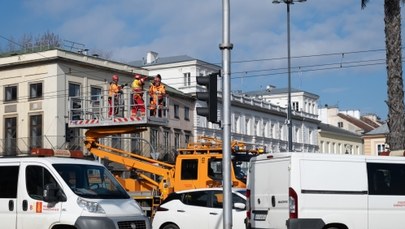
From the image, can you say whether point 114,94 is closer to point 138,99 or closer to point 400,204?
point 138,99

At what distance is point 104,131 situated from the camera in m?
24.5

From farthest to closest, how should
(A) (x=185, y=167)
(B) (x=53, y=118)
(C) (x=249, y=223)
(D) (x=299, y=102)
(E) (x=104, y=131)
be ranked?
(D) (x=299, y=102) < (B) (x=53, y=118) < (E) (x=104, y=131) < (A) (x=185, y=167) < (C) (x=249, y=223)

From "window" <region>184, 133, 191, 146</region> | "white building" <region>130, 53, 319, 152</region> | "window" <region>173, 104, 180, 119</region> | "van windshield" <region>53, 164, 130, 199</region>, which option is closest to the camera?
"van windshield" <region>53, 164, 130, 199</region>

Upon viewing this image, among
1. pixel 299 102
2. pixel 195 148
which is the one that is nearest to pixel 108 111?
pixel 195 148

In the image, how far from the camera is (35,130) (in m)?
50.3

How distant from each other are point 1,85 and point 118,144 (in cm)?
1063

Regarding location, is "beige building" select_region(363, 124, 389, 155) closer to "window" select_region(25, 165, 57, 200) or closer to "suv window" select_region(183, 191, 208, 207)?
"suv window" select_region(183, 191, 208, 207)

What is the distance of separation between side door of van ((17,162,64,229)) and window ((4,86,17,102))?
132 feet

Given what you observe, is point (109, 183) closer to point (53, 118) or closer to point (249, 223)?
point (249, 223)

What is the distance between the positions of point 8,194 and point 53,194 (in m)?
1.30

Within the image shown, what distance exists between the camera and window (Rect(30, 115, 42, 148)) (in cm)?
4928

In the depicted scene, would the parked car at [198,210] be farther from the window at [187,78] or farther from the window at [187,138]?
the window at [187,78]

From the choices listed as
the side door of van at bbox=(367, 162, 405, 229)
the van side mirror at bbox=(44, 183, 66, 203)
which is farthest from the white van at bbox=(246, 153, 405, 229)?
the van side mirror at bbox=(44, 183, 66, 203)

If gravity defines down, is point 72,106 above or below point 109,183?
above
